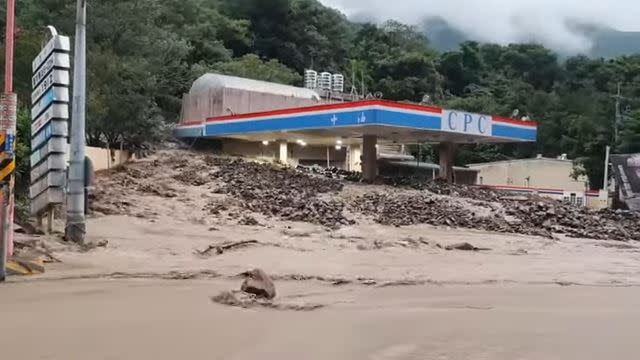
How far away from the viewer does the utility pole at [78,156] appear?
1202 cm

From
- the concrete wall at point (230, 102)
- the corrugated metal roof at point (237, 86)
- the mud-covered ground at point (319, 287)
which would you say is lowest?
the mud-covered ground at point (319, 287)

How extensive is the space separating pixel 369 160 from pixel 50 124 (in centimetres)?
2036

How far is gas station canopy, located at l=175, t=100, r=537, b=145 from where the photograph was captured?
93.3 feet

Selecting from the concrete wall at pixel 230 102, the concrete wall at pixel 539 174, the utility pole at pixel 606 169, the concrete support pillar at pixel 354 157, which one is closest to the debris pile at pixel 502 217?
the concrete support pillar at pixel 354 157

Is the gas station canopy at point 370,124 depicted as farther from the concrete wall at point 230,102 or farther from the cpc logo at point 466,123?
the concrete wall at point 230,102

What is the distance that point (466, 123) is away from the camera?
104 feet

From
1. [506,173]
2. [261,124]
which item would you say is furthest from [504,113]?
[261,124]

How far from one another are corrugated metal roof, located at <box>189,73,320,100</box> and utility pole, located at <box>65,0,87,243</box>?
2856cm

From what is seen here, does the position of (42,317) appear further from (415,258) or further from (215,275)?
(415,258)

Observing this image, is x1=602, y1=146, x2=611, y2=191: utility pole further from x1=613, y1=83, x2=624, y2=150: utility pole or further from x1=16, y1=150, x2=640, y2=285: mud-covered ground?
x1=16, y1=150, x2=640, y2=285: mud-covered ground

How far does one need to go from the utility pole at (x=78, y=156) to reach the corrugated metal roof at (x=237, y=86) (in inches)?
1125

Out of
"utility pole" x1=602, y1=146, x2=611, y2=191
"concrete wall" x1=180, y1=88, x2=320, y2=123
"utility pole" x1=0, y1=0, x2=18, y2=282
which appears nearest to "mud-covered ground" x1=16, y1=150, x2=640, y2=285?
"utility pole" x1=0, y1=0, x2=18, y2=282

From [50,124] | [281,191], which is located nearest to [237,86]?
[281,191]

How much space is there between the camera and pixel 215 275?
907cm
